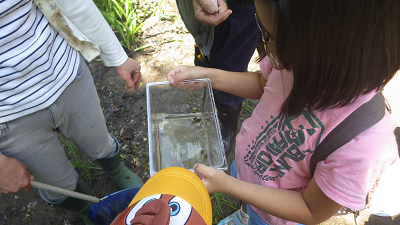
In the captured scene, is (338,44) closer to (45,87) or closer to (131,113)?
(45,87)

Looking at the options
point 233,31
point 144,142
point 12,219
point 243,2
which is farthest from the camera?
point 144,142

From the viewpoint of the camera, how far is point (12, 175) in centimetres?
81

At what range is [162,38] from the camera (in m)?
2.43

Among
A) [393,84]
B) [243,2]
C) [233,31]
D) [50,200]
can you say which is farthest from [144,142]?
[393,84]

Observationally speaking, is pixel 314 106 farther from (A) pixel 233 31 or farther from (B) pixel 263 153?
(A) pixel 233 31

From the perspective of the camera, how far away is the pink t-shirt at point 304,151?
55 centimetres

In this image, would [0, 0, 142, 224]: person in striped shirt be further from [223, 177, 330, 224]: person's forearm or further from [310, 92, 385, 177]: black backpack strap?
[310, 92, 385, 177]: black backpack strap

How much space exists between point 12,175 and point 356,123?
40.9 inches

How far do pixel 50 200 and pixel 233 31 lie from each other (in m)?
1.21

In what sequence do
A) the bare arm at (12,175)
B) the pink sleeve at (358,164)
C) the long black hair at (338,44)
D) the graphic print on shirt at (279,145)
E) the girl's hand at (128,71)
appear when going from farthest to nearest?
1. the girl's hand at (128,71)
2. the bare arm at (12,175)
3. the graphic print on shirt at (279,145)
4. the pink sleeve at (358,164)
5. the long black hair at (338,44)

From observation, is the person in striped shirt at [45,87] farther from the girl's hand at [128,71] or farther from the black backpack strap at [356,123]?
the black backpack strap at [356,123]

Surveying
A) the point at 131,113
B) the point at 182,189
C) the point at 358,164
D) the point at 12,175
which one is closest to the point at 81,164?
the point at 131,113

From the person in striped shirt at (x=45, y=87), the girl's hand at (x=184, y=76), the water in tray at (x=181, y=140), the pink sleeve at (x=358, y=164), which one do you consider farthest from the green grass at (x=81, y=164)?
the pink sleeve at (x=358, y=164)

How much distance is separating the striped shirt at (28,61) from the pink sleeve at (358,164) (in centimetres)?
88
